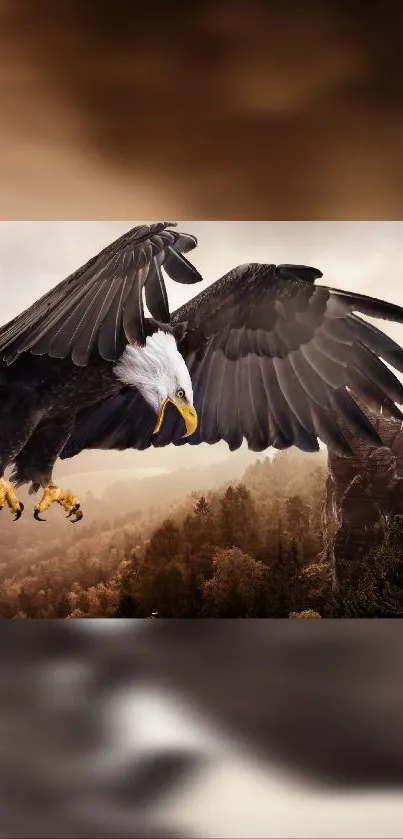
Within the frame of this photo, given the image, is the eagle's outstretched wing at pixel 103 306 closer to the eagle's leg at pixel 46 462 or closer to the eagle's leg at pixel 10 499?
the eagle's leg at pixel 46 462

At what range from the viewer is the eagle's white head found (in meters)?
3.18

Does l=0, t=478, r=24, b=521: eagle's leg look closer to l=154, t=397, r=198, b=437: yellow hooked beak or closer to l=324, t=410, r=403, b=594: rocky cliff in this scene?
l=154, t=397, r=198, b=437: yellow hooked beak

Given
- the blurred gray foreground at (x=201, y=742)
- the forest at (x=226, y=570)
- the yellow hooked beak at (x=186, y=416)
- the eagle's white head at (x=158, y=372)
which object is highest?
the eagle's white head at (x=158, y=372)

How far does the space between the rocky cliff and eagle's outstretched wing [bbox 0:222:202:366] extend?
3.71ft

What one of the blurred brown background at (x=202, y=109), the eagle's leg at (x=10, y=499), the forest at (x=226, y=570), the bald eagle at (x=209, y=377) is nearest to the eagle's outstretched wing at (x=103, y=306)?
the bald eagle at (x=209, y=377)

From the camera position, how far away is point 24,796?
114 centimetres

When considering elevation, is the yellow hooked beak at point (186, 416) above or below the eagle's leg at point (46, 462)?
above

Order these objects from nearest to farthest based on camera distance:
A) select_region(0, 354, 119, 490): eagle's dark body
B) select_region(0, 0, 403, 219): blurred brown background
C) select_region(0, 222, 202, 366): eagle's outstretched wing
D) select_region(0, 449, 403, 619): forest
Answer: select_region(0, 0, 403, 219): blurred brown background
select_region(0, 222, 202, 366): eagle's outstretched wing
select_region(0, 354, 119, 490): eagle's dark body
select_region(0, 449, 403, 619): forest

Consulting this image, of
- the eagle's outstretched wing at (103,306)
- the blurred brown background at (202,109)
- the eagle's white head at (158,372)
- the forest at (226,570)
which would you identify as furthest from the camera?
the forest at (226,570)

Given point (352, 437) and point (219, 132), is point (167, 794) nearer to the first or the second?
point (219, 132)

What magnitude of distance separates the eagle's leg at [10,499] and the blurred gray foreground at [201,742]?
0.81 meters

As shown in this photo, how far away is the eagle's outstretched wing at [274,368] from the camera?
3.20m

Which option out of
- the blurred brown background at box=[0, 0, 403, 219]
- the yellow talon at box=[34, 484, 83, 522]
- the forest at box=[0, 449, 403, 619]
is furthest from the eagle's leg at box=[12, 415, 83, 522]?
the blurred brown background at box=[0, 0, 403, 219]

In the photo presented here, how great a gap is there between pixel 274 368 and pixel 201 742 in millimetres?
2043
